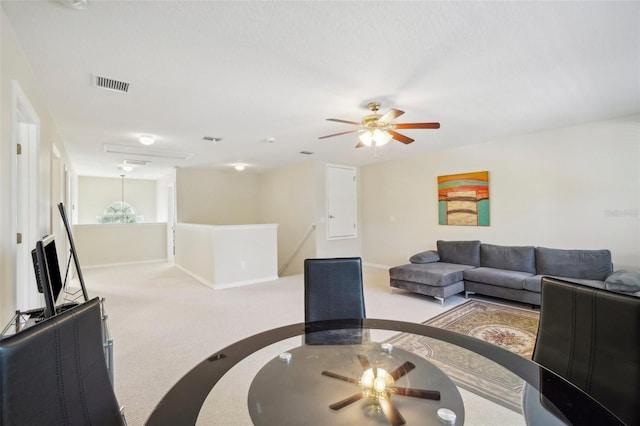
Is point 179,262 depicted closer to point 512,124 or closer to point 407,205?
point 407,205

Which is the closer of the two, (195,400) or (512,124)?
(195,400)

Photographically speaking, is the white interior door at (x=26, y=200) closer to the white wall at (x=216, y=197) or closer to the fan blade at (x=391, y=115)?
the fan blade at (x=391, y=115)

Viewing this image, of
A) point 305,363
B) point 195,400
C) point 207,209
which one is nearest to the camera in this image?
point 195,400

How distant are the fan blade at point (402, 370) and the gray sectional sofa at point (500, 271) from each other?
2.79 m

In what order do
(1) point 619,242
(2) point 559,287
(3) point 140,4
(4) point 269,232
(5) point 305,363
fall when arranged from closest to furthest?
(2) point 559,287, (5) point 305,363, (3) point 140,4, (1) point 619,242, (4) point 269,232

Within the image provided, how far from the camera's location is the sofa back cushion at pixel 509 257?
4.18m

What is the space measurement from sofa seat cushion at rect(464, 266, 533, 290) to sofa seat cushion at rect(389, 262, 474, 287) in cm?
16

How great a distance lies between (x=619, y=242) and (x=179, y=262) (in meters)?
7.78

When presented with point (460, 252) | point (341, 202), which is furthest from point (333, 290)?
point (341, 202)

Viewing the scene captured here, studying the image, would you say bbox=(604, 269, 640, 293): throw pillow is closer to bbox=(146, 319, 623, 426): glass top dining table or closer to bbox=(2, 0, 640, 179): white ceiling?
bbox=(2, 0, 640, 179): white ceiling

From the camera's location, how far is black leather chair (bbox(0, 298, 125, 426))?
703 millimetres

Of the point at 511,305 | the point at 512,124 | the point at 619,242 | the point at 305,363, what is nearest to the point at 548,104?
the point at 512,124

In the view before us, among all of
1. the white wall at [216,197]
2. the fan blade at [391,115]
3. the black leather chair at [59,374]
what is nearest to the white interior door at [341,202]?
the white wall at [216,197]

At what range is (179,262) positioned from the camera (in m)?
6.86
